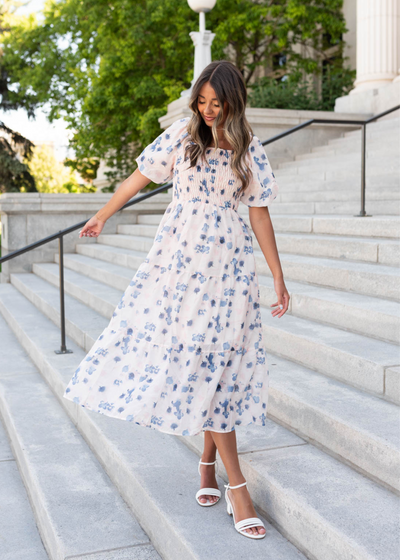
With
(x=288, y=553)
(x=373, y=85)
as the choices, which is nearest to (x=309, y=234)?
(x=288, y=553)

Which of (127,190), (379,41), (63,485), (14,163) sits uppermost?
(379,41)

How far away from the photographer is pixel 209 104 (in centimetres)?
238

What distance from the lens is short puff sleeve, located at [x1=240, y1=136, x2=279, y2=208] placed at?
2533 millimetres

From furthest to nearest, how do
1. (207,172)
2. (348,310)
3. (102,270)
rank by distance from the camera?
(102,270) → (348,310) → (207,172)

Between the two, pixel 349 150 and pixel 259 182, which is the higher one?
pixel 349 150

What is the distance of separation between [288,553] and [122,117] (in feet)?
43.8

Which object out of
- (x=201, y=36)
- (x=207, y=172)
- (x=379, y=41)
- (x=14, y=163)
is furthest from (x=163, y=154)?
(x=14, y=163)

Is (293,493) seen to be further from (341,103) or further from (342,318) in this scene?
(341,103)

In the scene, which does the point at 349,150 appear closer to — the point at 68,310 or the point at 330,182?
the point at 330,182

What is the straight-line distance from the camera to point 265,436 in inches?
120

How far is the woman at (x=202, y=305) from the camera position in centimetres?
242

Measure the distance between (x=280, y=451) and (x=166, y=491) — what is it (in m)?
0.56

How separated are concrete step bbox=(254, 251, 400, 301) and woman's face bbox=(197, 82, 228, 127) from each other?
6.89ft

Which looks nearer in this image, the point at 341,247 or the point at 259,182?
the point at 259,182
